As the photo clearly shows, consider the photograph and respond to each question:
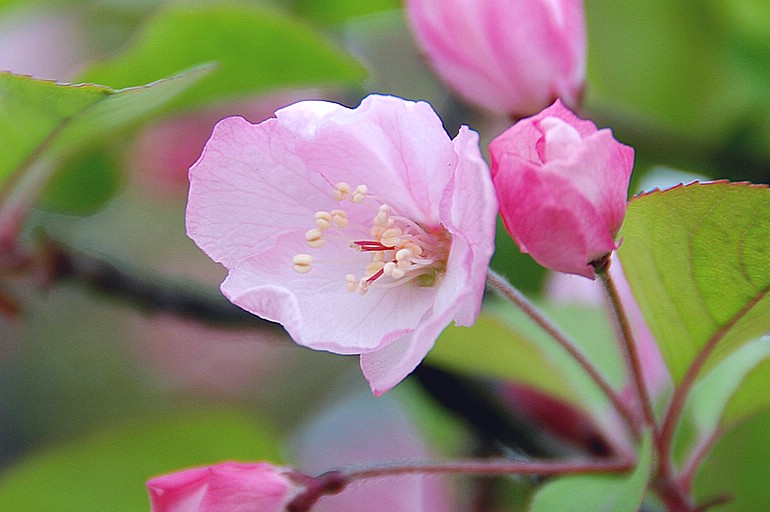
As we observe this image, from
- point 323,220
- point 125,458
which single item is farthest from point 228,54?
point 125,458

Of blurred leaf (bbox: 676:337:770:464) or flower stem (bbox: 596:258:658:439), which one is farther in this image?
blurred leaf (bbox: 676:337:770:464)

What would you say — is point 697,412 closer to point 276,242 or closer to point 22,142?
point 276,242

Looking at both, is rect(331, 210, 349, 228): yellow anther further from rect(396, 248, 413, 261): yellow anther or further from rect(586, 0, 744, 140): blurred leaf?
rect(586, 0, 744, 140): blurred leaf

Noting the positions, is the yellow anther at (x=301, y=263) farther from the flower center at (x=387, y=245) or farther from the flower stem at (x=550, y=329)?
the flower stem at (x=550, y=329)

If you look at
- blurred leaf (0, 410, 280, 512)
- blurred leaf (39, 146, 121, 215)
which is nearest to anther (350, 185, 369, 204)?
blurred leaf (0, 410, 280, 512)

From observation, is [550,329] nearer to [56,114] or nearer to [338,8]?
[56,114]

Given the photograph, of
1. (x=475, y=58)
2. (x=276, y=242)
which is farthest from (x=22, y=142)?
(x=475, y=58)
